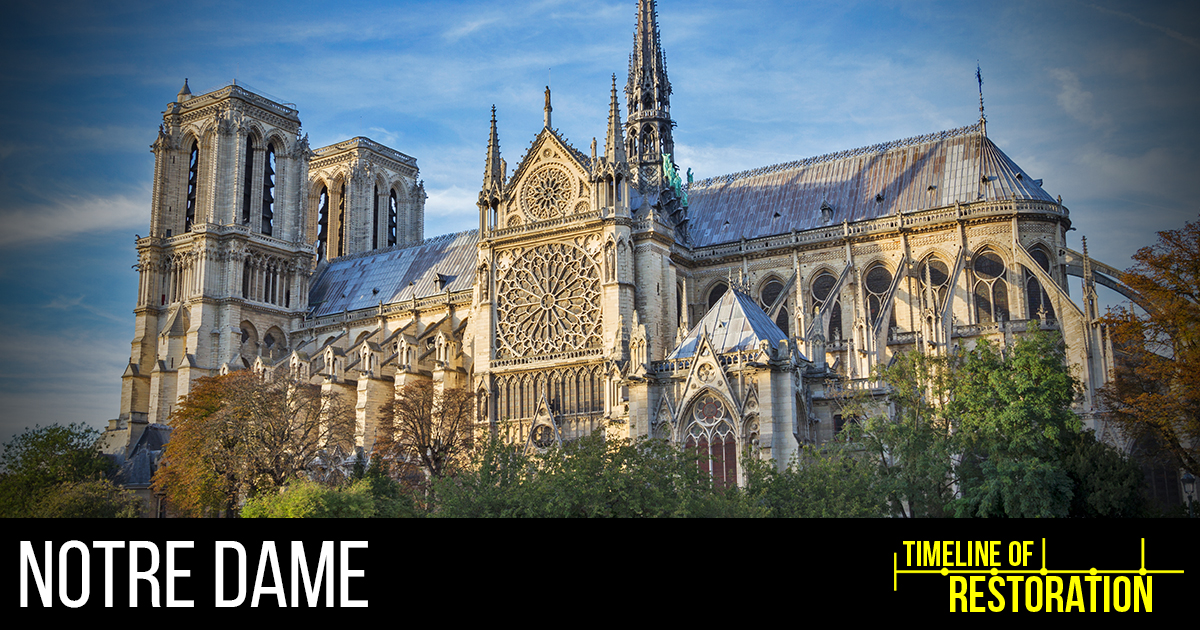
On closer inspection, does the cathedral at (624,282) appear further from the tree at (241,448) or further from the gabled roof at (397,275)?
the tree at (241,448)

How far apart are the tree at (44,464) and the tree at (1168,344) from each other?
1567 inches

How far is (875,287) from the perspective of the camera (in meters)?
55.6

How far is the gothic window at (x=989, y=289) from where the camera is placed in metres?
52.2

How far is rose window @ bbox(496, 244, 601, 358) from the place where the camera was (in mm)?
54125

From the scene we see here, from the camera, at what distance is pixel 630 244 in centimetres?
A: 5406

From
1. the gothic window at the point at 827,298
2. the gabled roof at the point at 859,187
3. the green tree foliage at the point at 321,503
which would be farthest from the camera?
the gabled roof at the point at 859,187

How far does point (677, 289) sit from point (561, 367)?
807 cm

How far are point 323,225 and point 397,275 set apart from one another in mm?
17830

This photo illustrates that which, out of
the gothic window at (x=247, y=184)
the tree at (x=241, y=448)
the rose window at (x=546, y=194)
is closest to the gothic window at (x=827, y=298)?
the rose window at (x=546, y=194)

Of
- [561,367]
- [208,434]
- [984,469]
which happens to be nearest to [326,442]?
[208,434]

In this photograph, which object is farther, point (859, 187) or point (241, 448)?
point (859, 187)

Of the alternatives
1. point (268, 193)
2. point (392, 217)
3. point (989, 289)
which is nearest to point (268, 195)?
point (268, 193)

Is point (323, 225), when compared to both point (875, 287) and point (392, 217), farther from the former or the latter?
point (875, 287)

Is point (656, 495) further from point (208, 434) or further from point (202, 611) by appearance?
point (208, 434)
